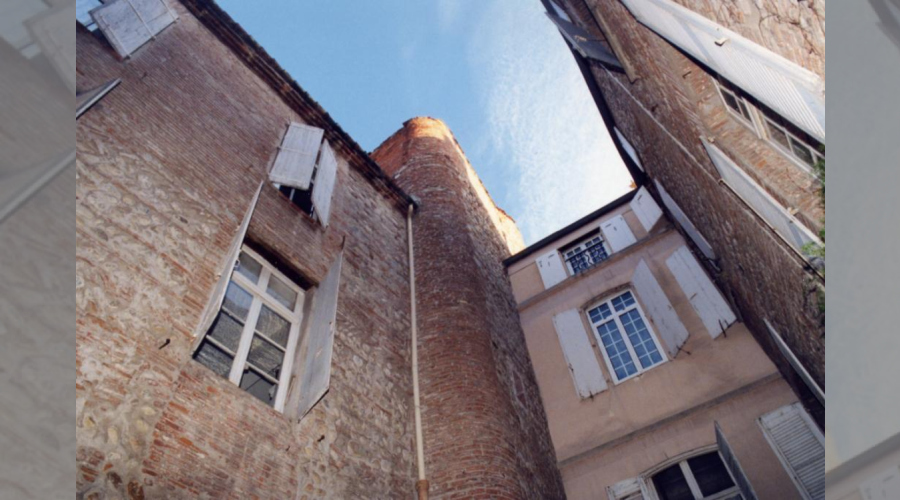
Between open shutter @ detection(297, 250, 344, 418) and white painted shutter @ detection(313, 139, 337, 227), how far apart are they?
1.02 m

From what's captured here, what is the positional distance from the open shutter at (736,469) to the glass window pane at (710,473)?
66 centimetres

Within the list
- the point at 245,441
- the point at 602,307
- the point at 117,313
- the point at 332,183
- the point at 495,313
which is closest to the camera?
the point at 117,313

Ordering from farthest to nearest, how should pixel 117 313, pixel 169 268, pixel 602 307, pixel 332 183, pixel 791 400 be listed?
pixel 602 307 < pixel 332 183 < pixel 791 400 < pixel 169 268 < pixel 117 313

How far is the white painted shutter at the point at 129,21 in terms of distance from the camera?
5.89 metres

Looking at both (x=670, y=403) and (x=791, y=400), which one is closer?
(x=791, y=400)

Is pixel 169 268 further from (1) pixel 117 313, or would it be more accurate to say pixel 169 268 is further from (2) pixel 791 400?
(2) pixel 791 400

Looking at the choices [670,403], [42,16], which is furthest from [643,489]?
[42,16]

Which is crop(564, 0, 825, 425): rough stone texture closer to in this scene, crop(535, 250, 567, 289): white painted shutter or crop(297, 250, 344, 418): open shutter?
crop(535, 250, 567, 289): white painted shutter

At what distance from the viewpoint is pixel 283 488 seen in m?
4.43

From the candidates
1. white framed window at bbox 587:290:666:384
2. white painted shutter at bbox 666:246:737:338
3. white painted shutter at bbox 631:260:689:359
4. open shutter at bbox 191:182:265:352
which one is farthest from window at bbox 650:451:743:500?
open shutter at bbox 191:182:265:352

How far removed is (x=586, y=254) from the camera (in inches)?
481

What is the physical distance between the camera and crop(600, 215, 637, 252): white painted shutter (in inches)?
451

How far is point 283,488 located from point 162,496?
1.09 m


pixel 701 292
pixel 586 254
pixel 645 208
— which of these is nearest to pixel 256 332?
pixel 701 292
